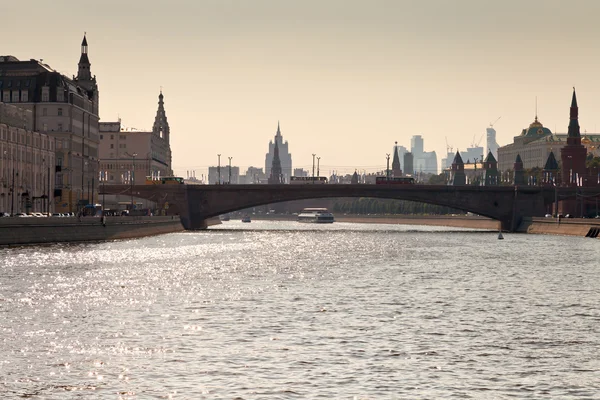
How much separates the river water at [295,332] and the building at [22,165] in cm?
5360

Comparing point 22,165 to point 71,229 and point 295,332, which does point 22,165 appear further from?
point 295,332

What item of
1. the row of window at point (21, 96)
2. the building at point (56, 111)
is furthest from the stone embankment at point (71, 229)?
the row of window at point (21, 96)

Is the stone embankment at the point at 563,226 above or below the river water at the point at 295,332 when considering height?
above

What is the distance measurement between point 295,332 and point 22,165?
107 m

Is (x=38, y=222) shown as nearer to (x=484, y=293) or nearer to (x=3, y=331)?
(x=484, y=293)

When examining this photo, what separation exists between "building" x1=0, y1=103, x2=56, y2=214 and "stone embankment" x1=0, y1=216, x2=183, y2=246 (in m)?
8.58

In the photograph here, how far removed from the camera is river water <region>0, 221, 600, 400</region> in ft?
113

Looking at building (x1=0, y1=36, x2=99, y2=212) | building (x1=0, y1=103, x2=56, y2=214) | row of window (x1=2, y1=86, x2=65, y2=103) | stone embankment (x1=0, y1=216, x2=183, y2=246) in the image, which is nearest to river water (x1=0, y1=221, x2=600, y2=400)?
stone embankment (x1=0, y1=216, x2=183, y2=246)

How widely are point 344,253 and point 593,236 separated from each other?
59.1m

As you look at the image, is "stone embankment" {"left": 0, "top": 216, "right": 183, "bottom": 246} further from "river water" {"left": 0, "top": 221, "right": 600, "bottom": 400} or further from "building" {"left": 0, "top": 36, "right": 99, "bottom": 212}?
"river water" {"left": 0, "top": 221, "right": 600, "bottom": 400}

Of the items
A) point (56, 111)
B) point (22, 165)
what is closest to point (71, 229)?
point (22, 165)

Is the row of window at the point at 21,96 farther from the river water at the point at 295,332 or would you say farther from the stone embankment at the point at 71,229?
the river water at the point at 295,332

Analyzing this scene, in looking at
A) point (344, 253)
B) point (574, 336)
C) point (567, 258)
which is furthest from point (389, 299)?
point (344, 253)

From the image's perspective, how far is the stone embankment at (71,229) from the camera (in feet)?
344
